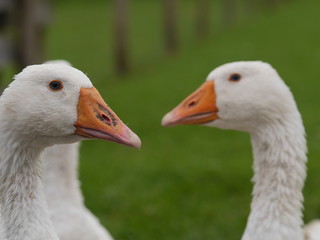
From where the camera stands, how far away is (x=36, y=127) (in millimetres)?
3355

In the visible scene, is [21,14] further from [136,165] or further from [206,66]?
[206,66]

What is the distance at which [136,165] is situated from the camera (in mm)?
8062

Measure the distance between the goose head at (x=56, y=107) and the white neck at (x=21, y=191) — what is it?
0.08 metres

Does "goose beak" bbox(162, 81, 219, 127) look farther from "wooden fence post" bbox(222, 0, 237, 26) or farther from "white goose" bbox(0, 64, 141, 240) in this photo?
"wooden fence post" bbox(222, 0, 237, 26)

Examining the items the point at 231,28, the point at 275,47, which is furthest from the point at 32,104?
the point at 231,28

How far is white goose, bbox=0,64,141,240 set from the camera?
3314 mm

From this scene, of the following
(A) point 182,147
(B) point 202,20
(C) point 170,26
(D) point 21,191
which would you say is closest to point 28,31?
(A) point 182,147

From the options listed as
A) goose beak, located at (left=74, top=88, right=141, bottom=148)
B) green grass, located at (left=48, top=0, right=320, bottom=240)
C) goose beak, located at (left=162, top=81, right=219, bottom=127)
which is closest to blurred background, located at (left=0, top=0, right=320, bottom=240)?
green grass, located at (left=48, top=0, right=320, bottom=240)

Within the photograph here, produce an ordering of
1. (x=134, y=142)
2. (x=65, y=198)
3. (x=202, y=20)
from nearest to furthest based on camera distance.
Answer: (x=134, y=142)
(x=65, y=198)
(x=202, y=20)

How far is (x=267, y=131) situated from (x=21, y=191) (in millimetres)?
1703

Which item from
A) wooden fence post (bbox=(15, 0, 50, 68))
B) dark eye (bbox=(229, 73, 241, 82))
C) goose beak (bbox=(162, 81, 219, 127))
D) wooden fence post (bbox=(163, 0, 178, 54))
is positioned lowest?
goose beak (bbox=(162, 81, 219, 127))

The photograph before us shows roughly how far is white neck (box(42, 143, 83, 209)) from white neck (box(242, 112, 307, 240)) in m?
1.38

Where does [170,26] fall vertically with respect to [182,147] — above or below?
above

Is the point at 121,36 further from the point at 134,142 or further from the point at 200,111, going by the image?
the point at 134,142
